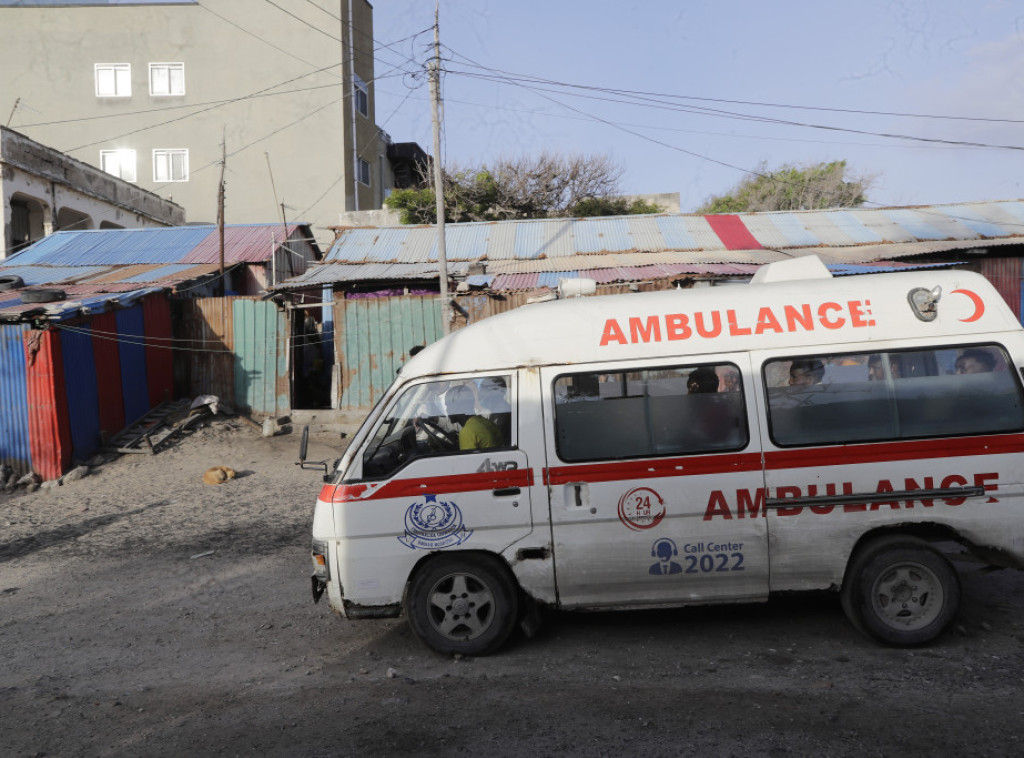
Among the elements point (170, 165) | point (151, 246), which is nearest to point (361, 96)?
point (170, 165)

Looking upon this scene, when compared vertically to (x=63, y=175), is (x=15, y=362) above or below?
below

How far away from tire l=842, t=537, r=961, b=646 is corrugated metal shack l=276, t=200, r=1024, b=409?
9562mm

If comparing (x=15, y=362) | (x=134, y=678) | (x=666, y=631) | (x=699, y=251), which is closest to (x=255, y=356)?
(x=15, y=362)

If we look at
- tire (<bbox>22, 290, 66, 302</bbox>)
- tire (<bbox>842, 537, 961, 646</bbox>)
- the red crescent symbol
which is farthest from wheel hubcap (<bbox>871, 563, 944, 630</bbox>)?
tire (<bbox>22, 290, 66, 302</bbox>)

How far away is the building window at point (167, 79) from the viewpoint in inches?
1214

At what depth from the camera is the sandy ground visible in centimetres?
375

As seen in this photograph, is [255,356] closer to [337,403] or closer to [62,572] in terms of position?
[337,403]

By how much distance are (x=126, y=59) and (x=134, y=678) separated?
1310 inches

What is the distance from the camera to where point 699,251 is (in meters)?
17.5

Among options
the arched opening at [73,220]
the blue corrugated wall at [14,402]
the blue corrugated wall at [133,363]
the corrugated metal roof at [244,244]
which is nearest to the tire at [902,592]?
the blue corrugated wall at [14,402]

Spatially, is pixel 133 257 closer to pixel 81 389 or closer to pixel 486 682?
pixel 81 389

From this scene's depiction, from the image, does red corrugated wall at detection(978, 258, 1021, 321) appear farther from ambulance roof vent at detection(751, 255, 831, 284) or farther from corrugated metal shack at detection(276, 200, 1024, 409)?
ambulance roof vent at detection(751, 255, 831, 284)

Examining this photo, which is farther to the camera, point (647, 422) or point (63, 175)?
point (63, 175)

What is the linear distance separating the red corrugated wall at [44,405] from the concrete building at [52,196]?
9535 millimetres
